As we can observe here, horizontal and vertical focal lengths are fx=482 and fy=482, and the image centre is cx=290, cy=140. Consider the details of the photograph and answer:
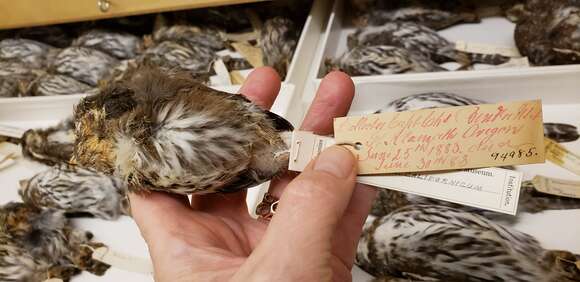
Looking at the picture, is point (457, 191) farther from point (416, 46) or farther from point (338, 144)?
point (416, 46)

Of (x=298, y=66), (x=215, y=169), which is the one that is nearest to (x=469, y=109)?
(x=215, y=169)

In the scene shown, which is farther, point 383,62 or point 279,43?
point 279,43

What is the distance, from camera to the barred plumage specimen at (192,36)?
6.01ft

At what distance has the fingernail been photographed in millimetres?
696

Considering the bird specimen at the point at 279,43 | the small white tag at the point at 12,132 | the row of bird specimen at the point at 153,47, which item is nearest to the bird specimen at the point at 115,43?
the row of bird specimen at the point at 153,47

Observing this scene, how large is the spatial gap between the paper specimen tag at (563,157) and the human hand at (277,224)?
586 mm

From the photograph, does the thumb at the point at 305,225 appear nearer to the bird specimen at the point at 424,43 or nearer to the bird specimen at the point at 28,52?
the bird specimen at the point at 424,43

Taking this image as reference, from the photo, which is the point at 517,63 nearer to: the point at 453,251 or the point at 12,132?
the point at 453,251

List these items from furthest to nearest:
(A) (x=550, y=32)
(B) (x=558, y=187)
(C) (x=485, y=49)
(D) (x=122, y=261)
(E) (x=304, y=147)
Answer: (C) (x=485, y=49), (A) (x=550, y=32), (D) (x=122, y=261), (B) (x=558, y=187), (E) (x=304, y=147)

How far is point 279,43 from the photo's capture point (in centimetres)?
168

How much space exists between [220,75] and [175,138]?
1018 mm

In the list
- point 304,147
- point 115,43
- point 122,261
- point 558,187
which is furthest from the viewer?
point 115,43

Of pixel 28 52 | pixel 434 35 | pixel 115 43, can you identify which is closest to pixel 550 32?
pixel 434 35

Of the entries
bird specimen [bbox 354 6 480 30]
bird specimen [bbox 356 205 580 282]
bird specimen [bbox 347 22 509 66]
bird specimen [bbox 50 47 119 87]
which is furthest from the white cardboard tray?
bird specimen [bbox 354 6 480 30]
